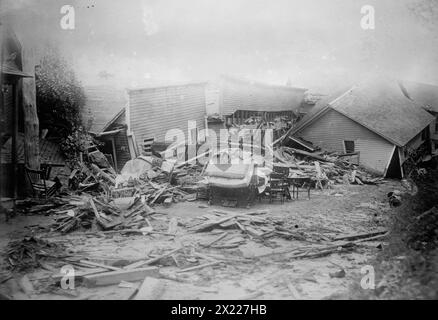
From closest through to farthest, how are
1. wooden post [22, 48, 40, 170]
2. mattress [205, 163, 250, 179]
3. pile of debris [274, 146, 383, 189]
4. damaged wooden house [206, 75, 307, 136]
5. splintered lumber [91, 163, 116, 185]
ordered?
wooden post [22, 48, 40, 170]
mattress [205, 163, 250, 179]
splintered lumber [91, 163, 116, 185]
pile of debris [274, 146, 383, 189]
damaged wooden house [206, 75, 307, 136]

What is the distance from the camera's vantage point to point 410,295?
4.60m

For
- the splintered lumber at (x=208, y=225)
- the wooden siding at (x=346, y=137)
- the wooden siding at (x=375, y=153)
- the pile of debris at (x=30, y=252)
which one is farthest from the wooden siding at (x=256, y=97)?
the pile of debris at (x=30, y=252)

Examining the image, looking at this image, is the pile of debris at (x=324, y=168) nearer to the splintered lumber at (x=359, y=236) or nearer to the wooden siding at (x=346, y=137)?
the wooden siding at (x=346, y=137)

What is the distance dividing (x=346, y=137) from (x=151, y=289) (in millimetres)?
21680

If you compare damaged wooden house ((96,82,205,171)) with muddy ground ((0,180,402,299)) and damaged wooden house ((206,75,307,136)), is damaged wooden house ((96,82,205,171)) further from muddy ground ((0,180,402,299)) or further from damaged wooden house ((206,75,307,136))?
muddy ground ((0,180,402,299))

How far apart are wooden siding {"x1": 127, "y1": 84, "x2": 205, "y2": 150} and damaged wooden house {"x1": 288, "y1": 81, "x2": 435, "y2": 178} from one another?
7525 millimetres

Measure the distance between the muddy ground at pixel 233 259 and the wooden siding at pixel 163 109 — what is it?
9.89 m

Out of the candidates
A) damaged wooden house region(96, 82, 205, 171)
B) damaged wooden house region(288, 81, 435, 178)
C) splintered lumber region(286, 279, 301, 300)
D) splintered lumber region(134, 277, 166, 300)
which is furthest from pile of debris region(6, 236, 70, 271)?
damaged wooden house region(288, 81, 435, 178)

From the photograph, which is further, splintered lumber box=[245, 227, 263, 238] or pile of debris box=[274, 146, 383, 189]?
pile of debris box=[274, 146, 383, 189]

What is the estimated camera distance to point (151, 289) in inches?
231

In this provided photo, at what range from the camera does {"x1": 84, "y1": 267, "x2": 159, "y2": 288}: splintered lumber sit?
6234mm

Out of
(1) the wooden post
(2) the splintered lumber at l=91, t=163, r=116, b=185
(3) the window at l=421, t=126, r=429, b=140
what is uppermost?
(1) the wooden post

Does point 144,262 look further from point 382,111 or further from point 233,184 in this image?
point 382,111

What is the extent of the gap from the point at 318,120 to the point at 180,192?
15342 mm
